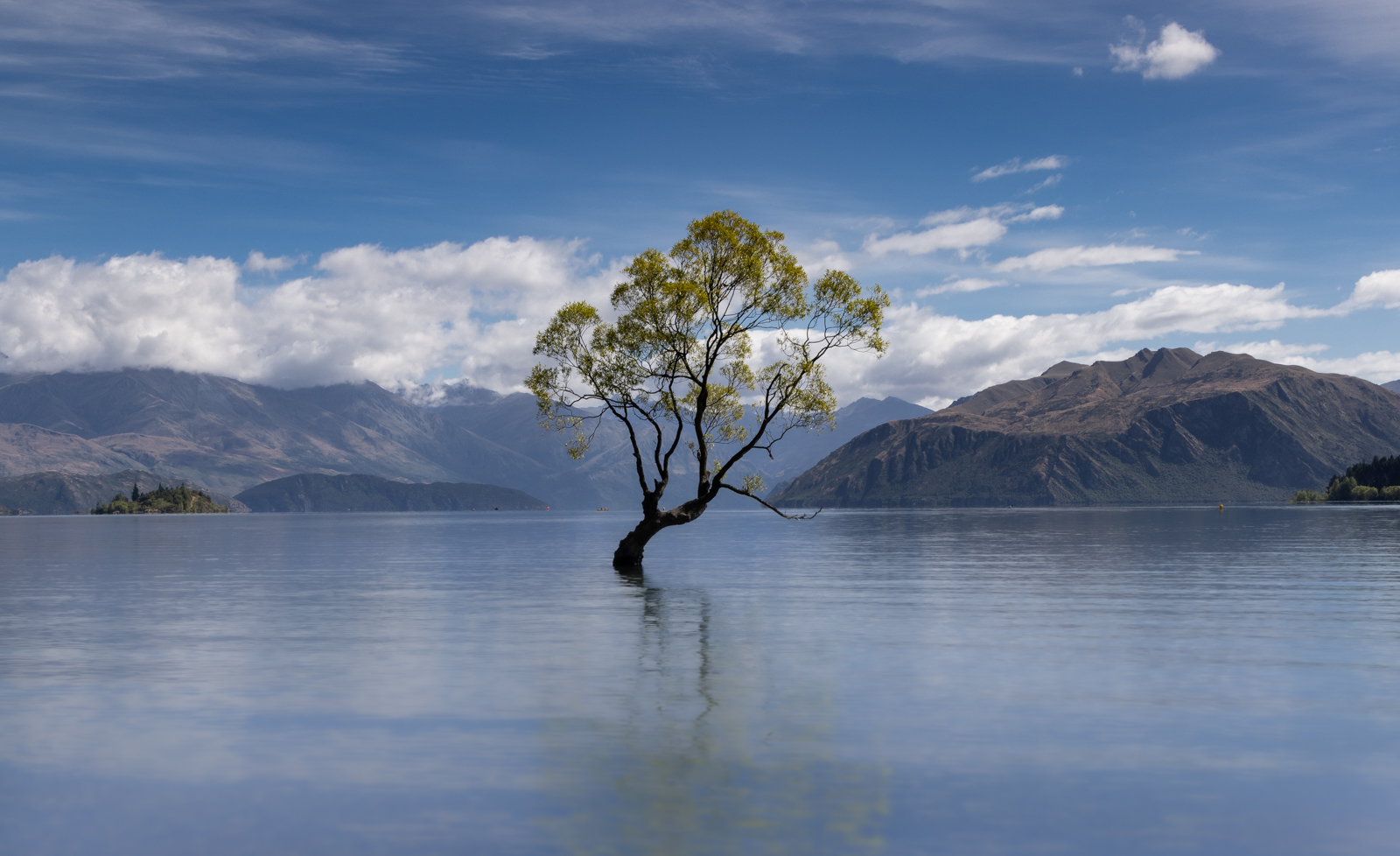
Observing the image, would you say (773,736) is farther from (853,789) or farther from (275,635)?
(275,635)

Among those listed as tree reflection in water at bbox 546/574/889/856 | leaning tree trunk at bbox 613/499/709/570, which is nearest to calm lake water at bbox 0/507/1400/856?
tree reflection in water at bbox 546/574/889/856

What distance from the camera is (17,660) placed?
3047 centimetres

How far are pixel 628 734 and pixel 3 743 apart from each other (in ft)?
39.5

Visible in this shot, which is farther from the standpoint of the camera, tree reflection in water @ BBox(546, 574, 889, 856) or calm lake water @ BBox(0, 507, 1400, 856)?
calm lake water @ BBox(0, 507, 1400, 856)

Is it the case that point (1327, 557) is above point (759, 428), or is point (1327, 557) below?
below

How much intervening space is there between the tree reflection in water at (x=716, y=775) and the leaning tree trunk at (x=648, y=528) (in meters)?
40.1

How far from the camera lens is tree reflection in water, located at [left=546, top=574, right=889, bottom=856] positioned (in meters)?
13.8

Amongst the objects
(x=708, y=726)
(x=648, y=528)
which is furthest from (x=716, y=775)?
(x=648, y=528)

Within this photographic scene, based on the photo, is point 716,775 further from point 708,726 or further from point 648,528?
point 648,528

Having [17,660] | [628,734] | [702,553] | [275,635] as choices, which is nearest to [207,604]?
[275,635]

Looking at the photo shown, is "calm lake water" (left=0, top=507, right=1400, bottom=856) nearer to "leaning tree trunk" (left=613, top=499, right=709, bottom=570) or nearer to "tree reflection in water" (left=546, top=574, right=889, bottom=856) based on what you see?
"tree reflection in water" (left=546, top=574, right=889, bottom=856)

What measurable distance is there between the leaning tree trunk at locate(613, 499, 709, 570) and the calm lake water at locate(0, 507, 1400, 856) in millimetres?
17666

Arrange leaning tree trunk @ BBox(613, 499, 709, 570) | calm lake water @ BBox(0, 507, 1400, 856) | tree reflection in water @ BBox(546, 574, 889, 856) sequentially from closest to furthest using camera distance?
tree reflection in water @ BBox(546, 574, 889, 856) < calm lake water @ BBox(0, 507, 1400, 856) < leaning tree trunk @ BBox(613, 499, 709, 570)

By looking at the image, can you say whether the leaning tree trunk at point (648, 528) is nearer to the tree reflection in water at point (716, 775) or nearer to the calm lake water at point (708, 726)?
the calm lake water at point (708, 726)
